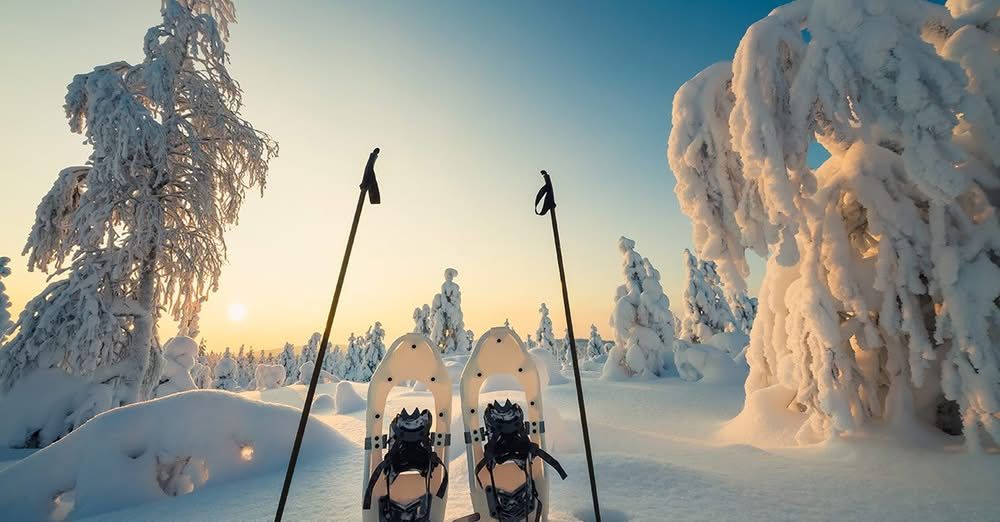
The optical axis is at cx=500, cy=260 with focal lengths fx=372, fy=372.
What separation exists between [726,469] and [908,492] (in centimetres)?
174

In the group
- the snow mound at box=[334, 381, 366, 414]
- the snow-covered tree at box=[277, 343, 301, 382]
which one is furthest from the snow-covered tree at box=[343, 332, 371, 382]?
the snow mound at box=[334, 381, 366, 414]

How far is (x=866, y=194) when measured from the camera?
5.81 m

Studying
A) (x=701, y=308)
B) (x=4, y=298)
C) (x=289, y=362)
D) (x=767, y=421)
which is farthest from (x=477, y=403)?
(x=289, y=362)

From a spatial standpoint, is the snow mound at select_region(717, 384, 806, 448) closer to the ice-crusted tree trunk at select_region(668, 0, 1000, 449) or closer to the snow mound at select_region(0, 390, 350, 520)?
the ice-crusted tree trunk at select_region(668, 0, 1000, 449)

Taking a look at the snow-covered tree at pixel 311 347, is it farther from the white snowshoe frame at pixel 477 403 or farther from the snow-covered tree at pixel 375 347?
the white snowshoe frame at pixel 477 403

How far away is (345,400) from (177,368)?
588 cm

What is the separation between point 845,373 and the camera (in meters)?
5.73

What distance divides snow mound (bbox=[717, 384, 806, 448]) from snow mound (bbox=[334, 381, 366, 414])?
10656mm

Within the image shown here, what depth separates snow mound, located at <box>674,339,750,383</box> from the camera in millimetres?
15303

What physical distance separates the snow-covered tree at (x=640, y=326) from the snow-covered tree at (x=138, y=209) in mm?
17512

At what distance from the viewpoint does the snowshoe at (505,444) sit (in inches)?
148

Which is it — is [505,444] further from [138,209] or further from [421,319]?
[421,319]

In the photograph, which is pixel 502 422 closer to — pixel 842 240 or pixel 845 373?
pixel 845 373

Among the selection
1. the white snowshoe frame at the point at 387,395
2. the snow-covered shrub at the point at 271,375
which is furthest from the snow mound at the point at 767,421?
the snow-covered shrub at the point at 271,375
